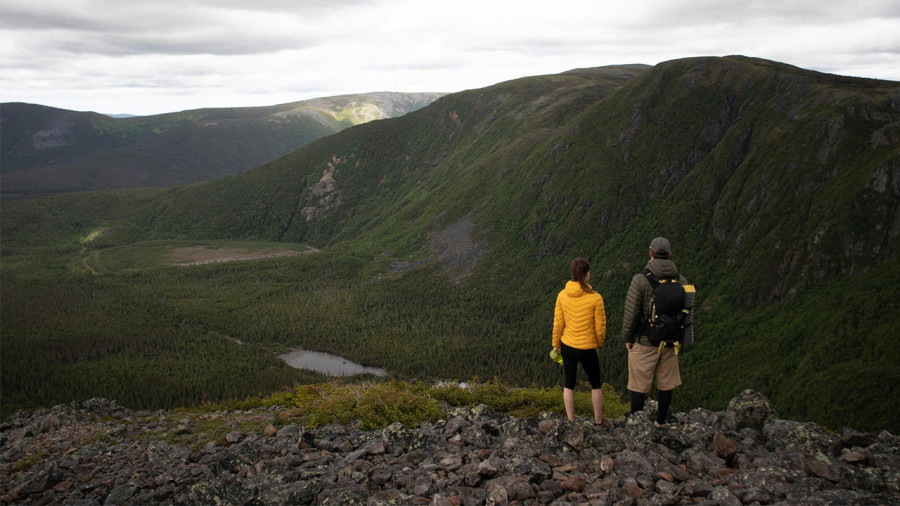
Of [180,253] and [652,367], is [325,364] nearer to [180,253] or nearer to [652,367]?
[652,367]

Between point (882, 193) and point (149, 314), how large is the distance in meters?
93.9

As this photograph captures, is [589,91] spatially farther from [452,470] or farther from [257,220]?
[452,470]

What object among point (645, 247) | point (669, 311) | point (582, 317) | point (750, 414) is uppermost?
point (669, 311)

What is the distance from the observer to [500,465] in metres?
9.93

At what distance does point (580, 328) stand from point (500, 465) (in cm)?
354

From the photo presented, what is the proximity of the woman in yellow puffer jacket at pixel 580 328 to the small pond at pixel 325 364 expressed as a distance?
46.0 meters

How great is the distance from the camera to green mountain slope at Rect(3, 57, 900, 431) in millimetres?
43625

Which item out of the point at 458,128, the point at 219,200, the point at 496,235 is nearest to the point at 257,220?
the point at 219,200

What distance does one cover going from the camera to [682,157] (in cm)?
7525

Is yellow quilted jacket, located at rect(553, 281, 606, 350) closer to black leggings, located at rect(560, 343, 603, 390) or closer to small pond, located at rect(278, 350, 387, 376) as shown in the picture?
black leggings, located at rect(560, 343, 603, 390)

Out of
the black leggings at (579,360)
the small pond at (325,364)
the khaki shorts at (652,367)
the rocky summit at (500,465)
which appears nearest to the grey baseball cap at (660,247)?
the khaki shorts at (652,367)

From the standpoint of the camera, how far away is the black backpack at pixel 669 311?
1064cm

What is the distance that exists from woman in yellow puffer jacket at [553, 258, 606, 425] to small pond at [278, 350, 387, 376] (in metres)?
46.0

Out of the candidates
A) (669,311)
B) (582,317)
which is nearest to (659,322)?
(669,311)
